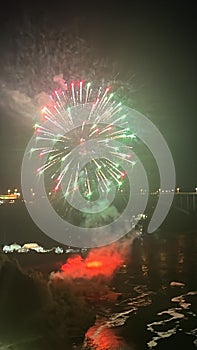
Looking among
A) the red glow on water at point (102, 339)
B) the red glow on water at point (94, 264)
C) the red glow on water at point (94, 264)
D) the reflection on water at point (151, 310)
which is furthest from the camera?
the red glow on water at point (94, 264)

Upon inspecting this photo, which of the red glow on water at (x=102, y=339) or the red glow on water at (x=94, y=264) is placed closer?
the red glow on water at (x=102, y=339)

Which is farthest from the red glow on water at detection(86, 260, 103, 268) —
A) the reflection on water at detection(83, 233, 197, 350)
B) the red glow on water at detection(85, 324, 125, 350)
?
the red glow on water at detection(85, 324, 125, 350)

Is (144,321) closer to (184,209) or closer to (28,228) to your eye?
(28,228)

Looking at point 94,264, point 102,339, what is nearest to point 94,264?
point 94,264

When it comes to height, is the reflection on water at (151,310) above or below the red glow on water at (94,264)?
below

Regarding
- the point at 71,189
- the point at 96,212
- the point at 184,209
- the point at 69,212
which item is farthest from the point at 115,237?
the point at 184,209

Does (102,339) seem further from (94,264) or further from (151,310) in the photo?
(94,264)

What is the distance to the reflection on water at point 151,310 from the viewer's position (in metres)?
20.6

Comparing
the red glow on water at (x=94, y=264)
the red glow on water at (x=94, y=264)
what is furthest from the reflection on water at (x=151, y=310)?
the red glow on water at (x=94, y=264)

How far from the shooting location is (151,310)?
25859 millimetres

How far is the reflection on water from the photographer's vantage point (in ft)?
67.6

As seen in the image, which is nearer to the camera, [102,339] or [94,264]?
[102,339]

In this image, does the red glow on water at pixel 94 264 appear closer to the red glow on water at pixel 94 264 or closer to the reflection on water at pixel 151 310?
the red glow on water at pixel 94 264

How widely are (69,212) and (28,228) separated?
623 inches
